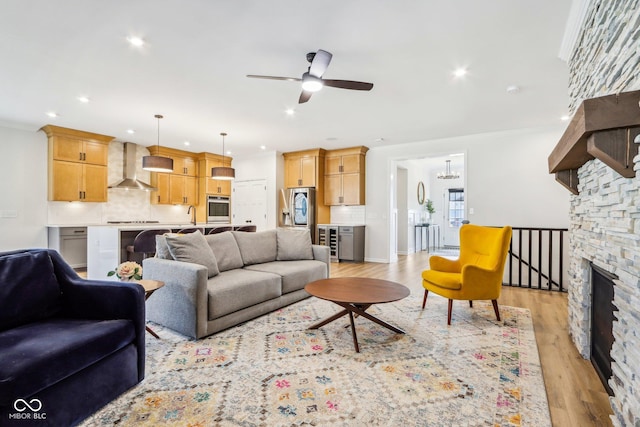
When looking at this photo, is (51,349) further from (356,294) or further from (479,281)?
(479,281)

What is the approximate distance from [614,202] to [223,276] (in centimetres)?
298

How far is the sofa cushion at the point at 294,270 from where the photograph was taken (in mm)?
3406

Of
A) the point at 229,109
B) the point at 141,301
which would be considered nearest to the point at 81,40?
the point at 229,109

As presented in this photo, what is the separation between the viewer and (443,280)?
300cm

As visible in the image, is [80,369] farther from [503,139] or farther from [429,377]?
[503,139]

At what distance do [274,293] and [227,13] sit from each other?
8.21 ft

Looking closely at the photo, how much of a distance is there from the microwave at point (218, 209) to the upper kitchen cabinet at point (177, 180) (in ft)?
1.31

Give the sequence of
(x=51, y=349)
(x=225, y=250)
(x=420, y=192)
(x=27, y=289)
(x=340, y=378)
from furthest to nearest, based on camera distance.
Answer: (x=420, y=192), (x=225, y=250), (x=340, y=378), (x=27, y=289), (x=51, y=349)

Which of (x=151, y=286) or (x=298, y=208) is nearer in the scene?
(x=151, y=286)

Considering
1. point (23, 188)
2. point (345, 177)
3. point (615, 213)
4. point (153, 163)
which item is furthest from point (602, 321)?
point (23, 188)

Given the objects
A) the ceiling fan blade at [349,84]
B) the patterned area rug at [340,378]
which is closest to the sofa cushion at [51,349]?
the patterned area rug at [340,378]

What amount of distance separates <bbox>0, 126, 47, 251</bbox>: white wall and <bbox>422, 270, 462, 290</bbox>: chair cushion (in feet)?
21.7

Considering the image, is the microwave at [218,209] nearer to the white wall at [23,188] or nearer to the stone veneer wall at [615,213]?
the white wall at [23,188]

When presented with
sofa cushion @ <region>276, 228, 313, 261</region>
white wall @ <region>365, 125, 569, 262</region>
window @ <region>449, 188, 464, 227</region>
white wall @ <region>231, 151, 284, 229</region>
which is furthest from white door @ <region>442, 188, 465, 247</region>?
sofa cushion @ <region>276, 228, 313, 261</region>
